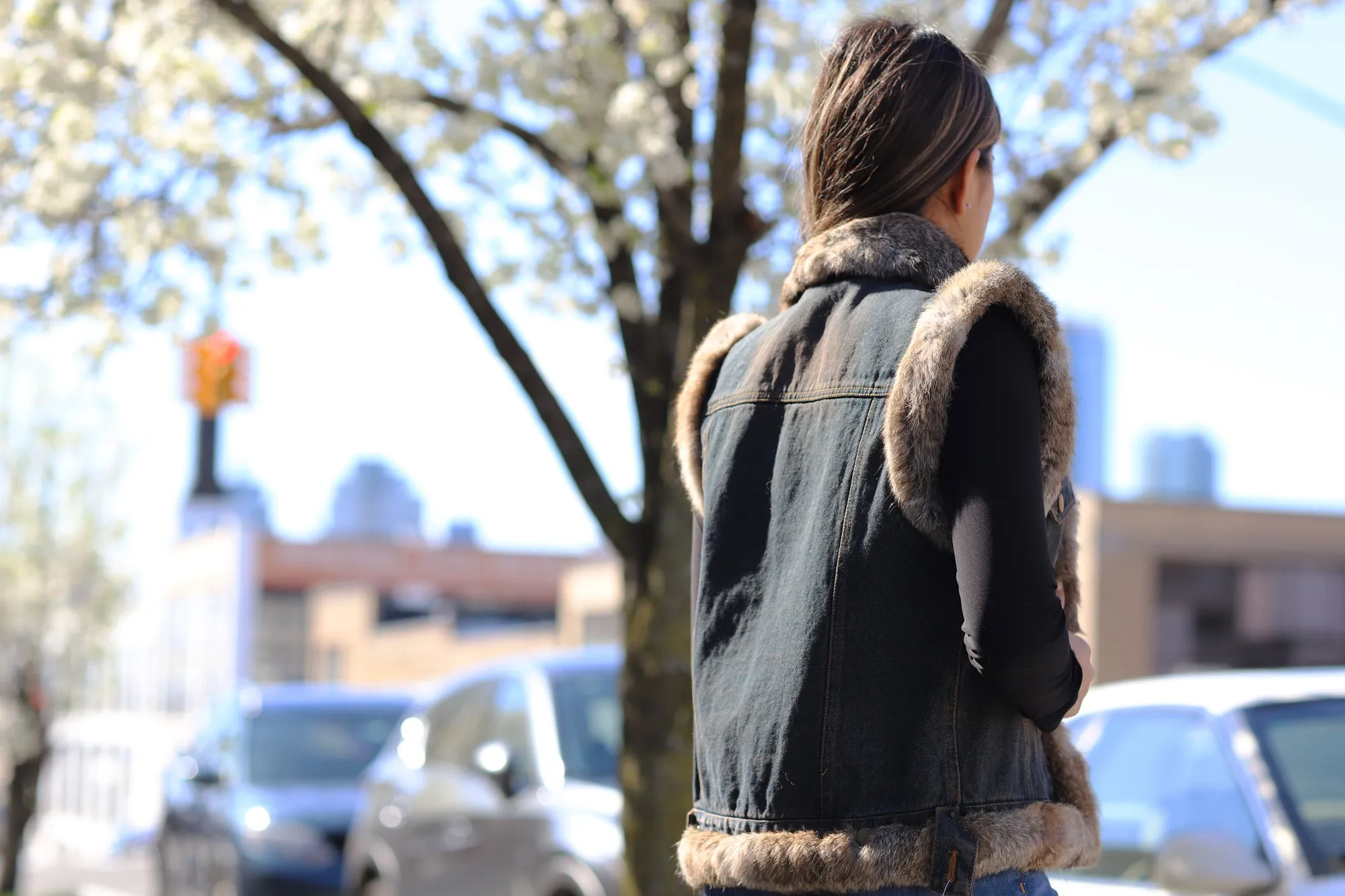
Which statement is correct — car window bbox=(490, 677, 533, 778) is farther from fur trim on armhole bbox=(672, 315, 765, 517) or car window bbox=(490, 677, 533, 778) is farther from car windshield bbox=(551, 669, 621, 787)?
fur trim on armhole bbox=(672, 315, 765, 517)

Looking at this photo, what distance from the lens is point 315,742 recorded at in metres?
11.4

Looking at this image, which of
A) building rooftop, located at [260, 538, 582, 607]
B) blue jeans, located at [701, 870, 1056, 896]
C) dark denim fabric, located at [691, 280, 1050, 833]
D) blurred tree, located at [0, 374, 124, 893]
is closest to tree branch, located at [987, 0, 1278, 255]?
dark denim fabric, located at [691, 280, 1050, 833]

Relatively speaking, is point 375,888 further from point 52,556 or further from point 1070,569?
point 52,556

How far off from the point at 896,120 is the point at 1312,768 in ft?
9.50

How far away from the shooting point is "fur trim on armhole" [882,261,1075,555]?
187 centimetres

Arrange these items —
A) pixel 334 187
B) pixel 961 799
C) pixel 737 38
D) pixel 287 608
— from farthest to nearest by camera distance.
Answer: pixel 287 608 → pixel 334 187 → pixel 737 38 → pixel 961 799

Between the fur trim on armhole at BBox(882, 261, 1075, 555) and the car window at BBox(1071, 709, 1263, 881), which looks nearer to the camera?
the fur trim on armhole at BBox(882, 261, 1075, 555)

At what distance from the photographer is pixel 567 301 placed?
677cm

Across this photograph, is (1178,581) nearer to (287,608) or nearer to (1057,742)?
(1057,742)

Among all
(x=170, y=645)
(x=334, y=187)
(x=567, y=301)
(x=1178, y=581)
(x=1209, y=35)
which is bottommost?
(x=170, y=645)

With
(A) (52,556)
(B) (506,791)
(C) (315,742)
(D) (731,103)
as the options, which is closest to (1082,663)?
(D) (731,103)

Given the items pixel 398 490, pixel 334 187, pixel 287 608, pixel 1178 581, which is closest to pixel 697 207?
pixel 334 187

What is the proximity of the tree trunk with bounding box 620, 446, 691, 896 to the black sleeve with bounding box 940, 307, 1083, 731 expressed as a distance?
3397 mm

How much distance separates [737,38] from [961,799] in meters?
3.62
